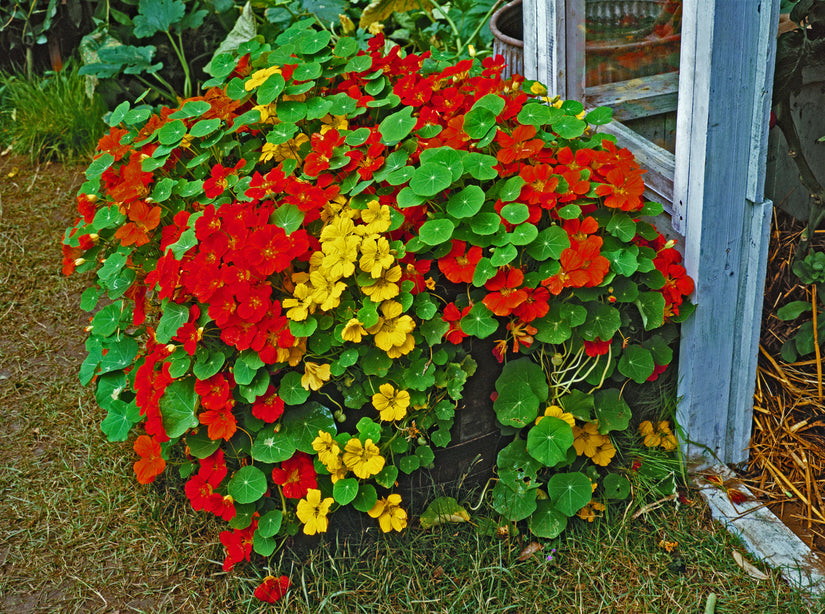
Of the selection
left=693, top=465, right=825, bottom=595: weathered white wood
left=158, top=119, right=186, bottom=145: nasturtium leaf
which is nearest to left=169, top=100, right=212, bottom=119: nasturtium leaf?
left=158, top=119, right=186, bottom=145: nasturtium leaf

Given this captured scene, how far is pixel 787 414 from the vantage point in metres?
2.11

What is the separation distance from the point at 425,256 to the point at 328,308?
0.32 m

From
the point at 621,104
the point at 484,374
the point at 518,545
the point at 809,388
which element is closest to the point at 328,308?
A: the point at 484,374

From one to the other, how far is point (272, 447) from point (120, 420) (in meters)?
0.47

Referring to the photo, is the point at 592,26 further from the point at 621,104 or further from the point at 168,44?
the point at 168,44

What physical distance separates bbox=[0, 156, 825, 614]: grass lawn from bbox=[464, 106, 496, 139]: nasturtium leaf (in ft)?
3.03

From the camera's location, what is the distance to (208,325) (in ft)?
5.91

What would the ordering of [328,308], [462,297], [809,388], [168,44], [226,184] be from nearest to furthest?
[328,308] < [462,297] < [226,184] < [809,388] < [168,44]

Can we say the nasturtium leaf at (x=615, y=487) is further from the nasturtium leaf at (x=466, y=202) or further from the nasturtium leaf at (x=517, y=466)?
the nasturtium leaf at (x=466, y=202)

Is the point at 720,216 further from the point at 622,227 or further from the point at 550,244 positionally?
the point at 550,244

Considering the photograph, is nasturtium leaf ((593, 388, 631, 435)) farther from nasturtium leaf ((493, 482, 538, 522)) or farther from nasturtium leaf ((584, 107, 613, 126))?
nasturtium leaf ((584, 107, 613, 126))

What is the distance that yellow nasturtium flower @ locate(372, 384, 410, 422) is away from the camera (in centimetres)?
173

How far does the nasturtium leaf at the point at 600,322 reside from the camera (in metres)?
1.78

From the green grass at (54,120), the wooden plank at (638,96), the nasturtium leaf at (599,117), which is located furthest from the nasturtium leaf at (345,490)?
the green grass at (54,120)
